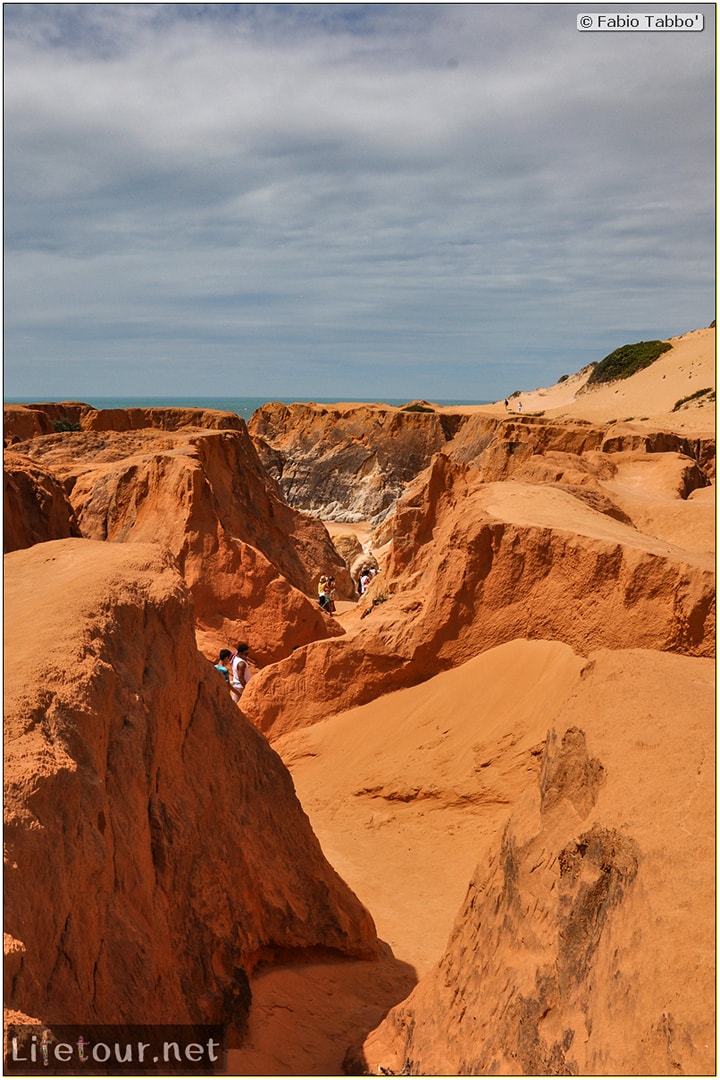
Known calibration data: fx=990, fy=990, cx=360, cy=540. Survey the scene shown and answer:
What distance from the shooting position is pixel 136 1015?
13.9ft

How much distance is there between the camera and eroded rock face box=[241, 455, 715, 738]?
9664 mm

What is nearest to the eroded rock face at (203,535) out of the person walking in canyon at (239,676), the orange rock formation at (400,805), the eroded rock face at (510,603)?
the person walking in canyon at (239,676)

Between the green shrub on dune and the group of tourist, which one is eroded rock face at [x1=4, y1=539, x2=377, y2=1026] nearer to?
the group of tourist

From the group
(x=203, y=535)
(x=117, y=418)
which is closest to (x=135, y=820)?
(x=203, y=535)

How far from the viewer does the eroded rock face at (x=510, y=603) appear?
31.7ft

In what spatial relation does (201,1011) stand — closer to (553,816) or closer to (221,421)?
(553,816)

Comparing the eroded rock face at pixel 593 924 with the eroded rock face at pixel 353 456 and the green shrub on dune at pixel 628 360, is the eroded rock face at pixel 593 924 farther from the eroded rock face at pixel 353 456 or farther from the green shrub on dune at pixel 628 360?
the green shrub on dune at pixel 628 360

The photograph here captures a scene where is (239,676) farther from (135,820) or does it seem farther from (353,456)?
(353,456)

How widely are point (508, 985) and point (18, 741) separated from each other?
Answer: 2438mm

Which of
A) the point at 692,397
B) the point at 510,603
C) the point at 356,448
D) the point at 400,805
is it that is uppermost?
the point at 692,397

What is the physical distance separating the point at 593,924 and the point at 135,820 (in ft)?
7.09

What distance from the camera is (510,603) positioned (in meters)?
11.0

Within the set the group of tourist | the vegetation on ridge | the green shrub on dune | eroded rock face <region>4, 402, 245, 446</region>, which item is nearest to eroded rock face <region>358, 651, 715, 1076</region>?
the group of tourist

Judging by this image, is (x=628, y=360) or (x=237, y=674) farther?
(x=628, y=360)
